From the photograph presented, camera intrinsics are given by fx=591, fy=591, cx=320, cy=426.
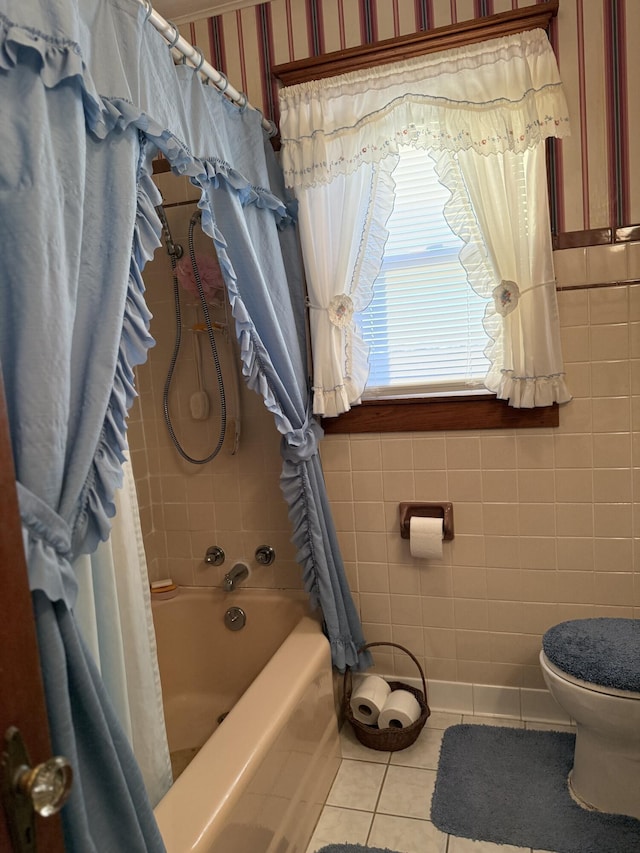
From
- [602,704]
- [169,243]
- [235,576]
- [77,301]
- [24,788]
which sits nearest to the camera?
[24,788]

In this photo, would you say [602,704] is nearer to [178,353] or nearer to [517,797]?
[517,797]

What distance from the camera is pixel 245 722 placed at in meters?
1.50

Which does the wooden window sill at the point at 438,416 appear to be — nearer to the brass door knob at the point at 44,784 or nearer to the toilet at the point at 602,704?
the toilet at the point at 602,704

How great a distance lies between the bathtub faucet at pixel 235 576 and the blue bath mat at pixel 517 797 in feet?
3.06

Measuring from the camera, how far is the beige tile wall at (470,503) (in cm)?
195

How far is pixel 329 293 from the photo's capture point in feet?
6.73

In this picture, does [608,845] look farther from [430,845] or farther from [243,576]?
[243,576]

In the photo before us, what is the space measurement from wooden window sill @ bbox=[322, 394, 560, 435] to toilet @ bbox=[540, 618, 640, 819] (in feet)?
2.27

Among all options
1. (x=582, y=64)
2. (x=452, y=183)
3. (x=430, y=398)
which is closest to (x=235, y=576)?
(x=430, y=398)

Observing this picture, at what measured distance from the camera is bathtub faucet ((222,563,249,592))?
227 centimetres

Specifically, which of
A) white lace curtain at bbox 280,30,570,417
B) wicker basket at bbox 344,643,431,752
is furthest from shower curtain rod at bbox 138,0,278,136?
wicker basket at bbox 344,643,431,752

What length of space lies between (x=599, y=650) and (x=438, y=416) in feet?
2.88

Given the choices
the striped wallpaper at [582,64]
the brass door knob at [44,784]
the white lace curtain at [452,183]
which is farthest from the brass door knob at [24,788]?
the striped wallpaper at [582,64]

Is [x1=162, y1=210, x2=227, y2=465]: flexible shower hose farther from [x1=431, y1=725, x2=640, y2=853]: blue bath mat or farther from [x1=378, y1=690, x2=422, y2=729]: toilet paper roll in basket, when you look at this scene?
[x1=431, y1=725, x2=640, y2=853]: blue bath mat
